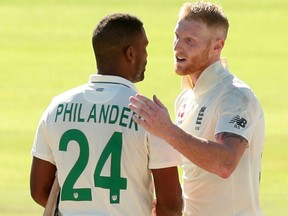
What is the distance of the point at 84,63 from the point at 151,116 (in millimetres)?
12161

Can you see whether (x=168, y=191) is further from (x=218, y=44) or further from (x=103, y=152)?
(x=218, y=44)

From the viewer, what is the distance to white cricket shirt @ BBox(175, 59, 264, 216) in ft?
19.4

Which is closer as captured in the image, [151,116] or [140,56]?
[151,116]

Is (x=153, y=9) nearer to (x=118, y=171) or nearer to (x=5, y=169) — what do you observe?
(x=5, y=169)

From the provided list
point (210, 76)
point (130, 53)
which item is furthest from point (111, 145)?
point (210, 76)

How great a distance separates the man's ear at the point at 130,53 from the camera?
5.72m

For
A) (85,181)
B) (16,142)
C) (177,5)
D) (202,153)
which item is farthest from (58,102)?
(177,5)

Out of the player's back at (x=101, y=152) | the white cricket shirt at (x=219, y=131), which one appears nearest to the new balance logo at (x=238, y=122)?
the white cricket shirt at (x=219, y=131)

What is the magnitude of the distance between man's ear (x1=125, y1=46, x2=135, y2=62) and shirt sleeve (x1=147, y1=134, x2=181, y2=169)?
0.43m

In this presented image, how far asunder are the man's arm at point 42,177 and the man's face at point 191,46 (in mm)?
878

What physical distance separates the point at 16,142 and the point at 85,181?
291 inches

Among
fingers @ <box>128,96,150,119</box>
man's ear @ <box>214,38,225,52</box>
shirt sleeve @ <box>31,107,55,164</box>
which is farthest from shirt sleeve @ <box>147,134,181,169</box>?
man's ear @ <box>214,38,225,52</box>

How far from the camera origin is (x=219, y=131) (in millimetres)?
5805

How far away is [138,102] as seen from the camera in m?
5.41
